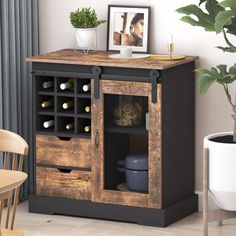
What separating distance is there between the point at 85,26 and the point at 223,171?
1431 millimetres

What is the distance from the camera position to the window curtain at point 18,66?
18.3 feet

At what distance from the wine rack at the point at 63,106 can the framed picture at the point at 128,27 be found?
418 millimetres

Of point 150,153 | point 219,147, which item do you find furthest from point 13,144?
point 150,153

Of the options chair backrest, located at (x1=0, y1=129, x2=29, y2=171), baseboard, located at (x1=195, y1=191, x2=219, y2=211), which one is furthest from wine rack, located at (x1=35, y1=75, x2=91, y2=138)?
chair backrest, located at (x1=0, y1=129, x2=29, y2=171)

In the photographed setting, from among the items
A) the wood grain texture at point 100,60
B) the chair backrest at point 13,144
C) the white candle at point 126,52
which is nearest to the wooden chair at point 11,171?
the chair backrest at point 13,144

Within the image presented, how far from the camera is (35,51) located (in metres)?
5.91

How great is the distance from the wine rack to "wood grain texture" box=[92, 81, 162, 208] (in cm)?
9

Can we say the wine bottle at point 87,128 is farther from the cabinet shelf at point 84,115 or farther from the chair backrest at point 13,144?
the chair backrest at point 13,144

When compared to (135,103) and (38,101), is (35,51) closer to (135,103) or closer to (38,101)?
(38,101)

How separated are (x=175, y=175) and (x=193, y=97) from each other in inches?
20.6

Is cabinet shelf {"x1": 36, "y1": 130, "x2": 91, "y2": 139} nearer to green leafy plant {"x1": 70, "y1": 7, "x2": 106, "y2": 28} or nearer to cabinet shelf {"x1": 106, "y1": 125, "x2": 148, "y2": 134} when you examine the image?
cabinet shelf {"x1": 106, "y1": 125, "x2": 148, "y2": 134}

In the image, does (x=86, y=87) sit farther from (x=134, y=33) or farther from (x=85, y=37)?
(x=134, y=33)

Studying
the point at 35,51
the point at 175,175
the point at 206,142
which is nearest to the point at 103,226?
the point at 175,175

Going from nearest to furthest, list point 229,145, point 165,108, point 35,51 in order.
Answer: point 229,145 < point 165,108 < point 35,51
